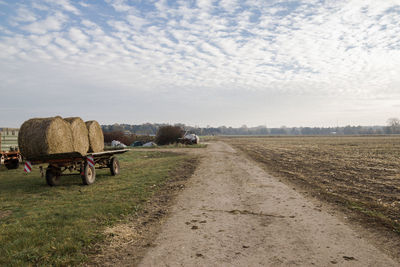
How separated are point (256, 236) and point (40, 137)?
8.77 metres

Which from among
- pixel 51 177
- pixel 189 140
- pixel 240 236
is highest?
pixel 189 140

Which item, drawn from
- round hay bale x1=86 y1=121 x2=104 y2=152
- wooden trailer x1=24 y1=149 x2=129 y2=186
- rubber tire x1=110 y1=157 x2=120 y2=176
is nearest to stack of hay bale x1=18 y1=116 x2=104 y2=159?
wooden trailer x1=24 y1=149 x2=129 y2=186

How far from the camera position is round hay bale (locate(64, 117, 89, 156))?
11.2m

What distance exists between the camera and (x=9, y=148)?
Answer: 16625mm

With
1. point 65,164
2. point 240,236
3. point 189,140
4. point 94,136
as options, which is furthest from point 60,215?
point 189,140

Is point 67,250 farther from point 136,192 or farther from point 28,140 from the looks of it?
point 28,140

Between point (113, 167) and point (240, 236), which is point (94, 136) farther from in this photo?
point (240, 236)

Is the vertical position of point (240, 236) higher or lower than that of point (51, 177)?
lower

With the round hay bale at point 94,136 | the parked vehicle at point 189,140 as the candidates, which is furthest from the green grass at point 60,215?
the parked vehicle at point 189,140

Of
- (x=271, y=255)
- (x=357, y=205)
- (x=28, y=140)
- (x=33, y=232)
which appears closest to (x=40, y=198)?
(x=28, y=140)

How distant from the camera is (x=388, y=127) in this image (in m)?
164

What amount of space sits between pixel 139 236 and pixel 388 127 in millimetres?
198219

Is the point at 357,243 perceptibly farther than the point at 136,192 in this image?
No

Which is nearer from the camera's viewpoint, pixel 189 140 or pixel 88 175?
pixel 88 175
